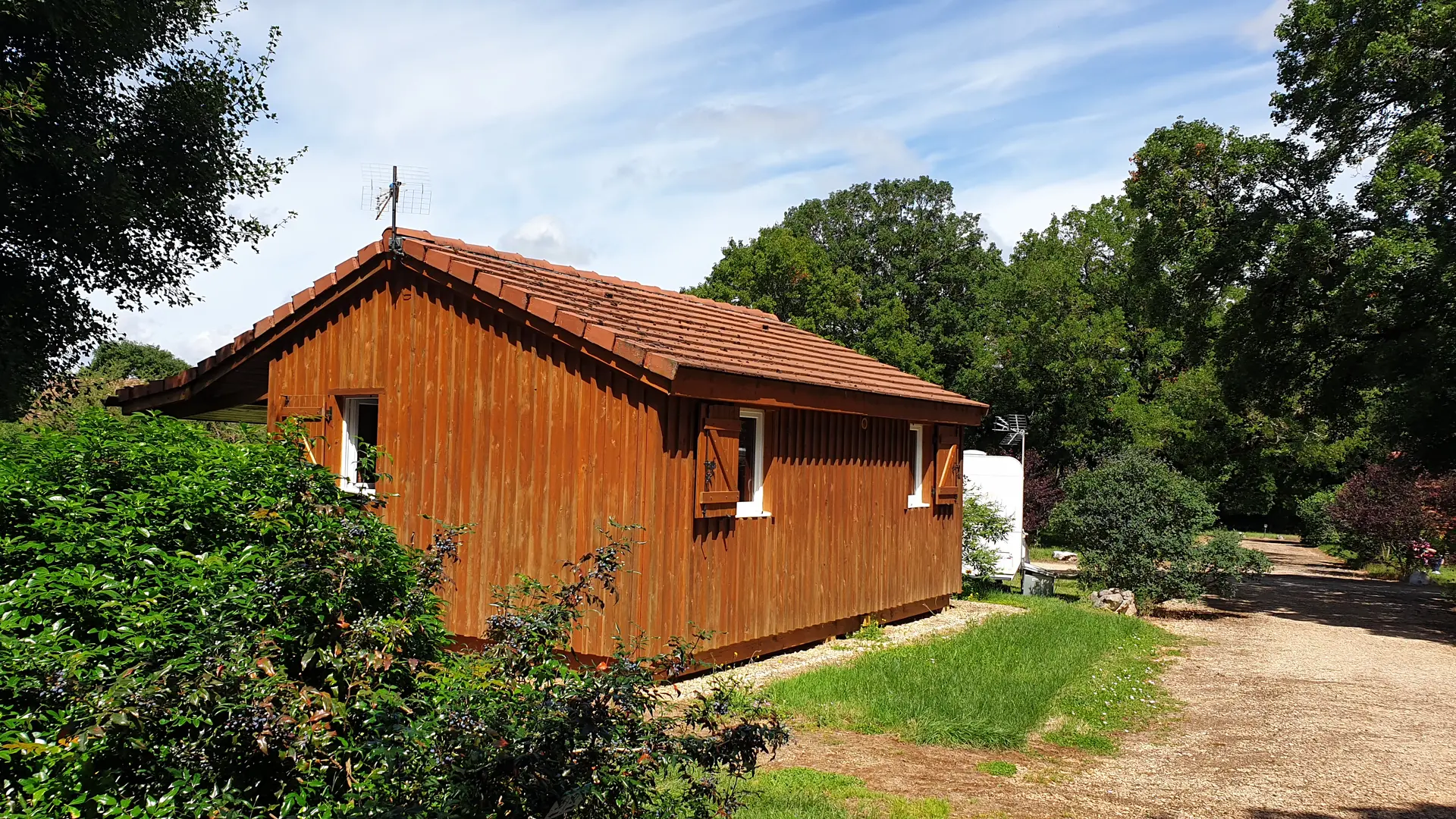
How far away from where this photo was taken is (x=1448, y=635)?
14469 mm

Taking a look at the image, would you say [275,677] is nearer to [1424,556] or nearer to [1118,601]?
[1118,601]

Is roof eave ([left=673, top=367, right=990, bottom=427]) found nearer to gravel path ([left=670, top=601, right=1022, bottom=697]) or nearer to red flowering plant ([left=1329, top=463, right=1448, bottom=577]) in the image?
gravel path ([left=670, top=601, right=1022, bottom=697])

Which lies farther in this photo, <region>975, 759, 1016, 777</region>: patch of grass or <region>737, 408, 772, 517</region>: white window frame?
<region>737, 408, 772, 517</region>: white window frame

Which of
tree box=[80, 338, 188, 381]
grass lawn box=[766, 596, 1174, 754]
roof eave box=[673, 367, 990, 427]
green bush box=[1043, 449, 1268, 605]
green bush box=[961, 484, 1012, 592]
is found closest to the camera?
grass lawn box=[766, 596, 1174, 754]

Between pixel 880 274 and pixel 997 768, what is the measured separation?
35614mm

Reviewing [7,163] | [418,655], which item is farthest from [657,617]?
[7,163]

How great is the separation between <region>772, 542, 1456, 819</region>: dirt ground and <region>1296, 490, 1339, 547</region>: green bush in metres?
23.5

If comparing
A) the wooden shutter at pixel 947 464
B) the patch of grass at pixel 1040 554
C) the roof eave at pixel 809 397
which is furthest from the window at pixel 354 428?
the patch of grass at pixel 1040 554

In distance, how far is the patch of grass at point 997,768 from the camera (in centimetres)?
657

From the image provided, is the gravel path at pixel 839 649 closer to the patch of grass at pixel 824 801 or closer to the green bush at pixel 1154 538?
the patch of grass at pixel 824 801

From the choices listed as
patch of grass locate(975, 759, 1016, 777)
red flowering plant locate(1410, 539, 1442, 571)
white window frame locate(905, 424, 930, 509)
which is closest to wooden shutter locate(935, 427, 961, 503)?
white window frame locate(905, 424, 930, 509)

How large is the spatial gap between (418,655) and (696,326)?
7406mm

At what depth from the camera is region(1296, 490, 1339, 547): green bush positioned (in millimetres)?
33438

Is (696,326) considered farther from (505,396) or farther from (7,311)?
(7,311)
